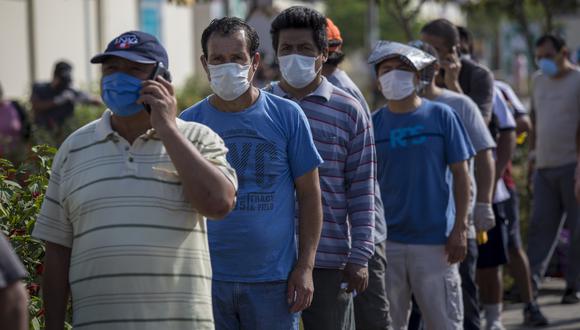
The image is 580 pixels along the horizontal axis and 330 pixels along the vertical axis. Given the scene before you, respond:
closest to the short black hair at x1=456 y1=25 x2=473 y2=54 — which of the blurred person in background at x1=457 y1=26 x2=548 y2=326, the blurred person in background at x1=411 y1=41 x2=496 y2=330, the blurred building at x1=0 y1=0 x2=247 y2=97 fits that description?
the blurred person in background at x1=457 y1=26 x2=548 y2=326

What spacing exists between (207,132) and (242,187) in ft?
2.29

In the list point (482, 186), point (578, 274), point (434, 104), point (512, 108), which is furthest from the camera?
point (578, 274)

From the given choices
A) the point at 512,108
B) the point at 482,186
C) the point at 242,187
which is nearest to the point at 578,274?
the point at 512,108

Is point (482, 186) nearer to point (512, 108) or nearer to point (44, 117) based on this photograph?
point (512, 108)

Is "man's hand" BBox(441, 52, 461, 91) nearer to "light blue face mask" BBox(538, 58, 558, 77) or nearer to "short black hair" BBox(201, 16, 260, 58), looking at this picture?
"light blue face mask" BBox(538, 58, 558, 77)

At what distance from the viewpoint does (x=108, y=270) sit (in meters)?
3.77

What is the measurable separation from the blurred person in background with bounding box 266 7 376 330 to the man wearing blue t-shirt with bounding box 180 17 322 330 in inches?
21.8

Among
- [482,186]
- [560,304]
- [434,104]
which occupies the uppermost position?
[434,104]

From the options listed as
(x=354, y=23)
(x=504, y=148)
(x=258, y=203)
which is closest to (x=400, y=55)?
(x=504, y=148)

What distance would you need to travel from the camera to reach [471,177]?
7.08 metres

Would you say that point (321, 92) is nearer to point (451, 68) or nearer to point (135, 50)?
point (135, 50)

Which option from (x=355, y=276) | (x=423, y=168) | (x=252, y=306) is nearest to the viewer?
(x=252, y=306)

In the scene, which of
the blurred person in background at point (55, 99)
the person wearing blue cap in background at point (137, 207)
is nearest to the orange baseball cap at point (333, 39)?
the person wearing blue cap in background at point (137, 207)

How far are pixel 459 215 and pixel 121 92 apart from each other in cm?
306
